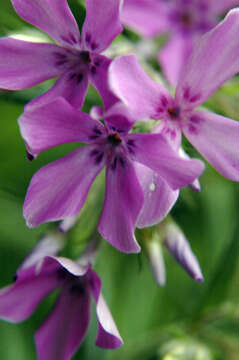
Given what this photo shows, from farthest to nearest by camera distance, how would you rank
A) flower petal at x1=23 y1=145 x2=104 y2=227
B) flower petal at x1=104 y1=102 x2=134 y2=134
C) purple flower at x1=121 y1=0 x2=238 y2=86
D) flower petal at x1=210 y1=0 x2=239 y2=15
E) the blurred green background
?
1. flower petal at x1=210 y1=0 x2=239 y2=15
2. purple flower at x1=121 y1=0 x2=238 y2=86
3. the blurred green background
4. flower petal at x1=23 y1=145 x2=104 y2=227
5. flower petal at x1=104 y1=102 x2=134 y2=134

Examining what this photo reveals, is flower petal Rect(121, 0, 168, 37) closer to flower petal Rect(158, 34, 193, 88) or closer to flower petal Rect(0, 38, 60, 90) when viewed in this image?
flower petal Rect(158, 34, 193, 88)

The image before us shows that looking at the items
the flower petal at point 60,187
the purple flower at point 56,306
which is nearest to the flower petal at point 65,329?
the purple flower at point 56,306

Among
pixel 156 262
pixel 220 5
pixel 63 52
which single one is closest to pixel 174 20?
pixel 220 5

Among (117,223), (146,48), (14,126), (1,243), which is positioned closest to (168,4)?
(146,48)

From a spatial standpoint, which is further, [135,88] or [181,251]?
[181,251]

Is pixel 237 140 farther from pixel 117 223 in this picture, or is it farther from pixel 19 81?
pixel 19 81

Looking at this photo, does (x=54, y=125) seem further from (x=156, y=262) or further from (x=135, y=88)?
(x=156, y=262)

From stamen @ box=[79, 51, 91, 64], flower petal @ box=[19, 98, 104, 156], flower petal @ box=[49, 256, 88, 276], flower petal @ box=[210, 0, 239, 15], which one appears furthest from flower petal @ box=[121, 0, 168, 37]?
flower petal @ box=[49, 256, 88, 276]
